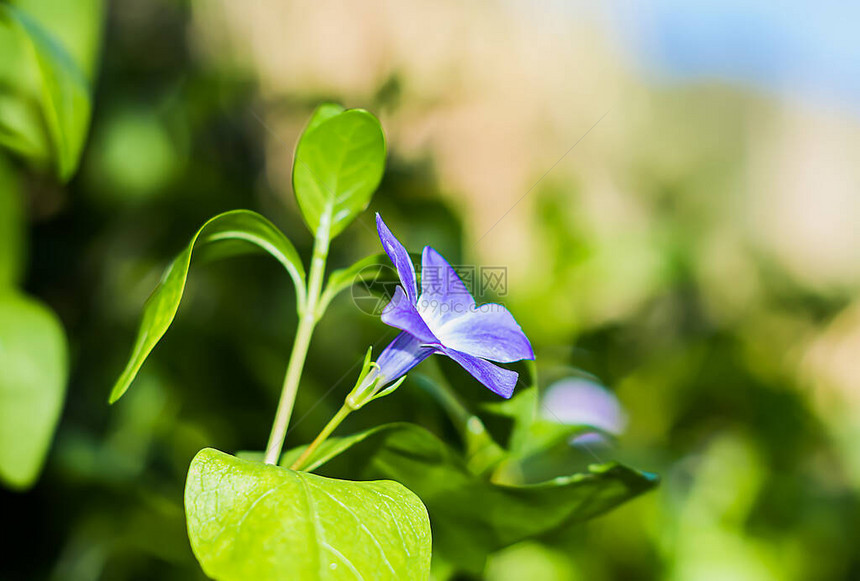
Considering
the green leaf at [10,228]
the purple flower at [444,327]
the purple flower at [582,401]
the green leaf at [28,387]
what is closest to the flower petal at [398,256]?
the purple flower at [444,327]

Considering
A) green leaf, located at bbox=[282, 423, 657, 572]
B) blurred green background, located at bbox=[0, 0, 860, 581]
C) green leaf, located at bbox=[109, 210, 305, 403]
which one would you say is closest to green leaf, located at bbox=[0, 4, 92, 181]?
blurred green background, located at bbox=[0, 0, 860, 581]

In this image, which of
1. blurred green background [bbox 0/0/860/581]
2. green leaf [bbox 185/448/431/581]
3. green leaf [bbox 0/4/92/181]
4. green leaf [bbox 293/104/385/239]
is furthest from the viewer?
blurred green background [bbox 0/0/860/581]

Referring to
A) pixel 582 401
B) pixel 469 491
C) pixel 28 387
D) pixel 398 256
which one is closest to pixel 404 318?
pixel 398 256

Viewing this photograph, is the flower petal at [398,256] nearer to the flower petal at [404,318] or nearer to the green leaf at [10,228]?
the flower petal at [404,318]

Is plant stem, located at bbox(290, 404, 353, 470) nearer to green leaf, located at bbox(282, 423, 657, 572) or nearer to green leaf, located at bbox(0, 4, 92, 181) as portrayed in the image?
green leaf, located at bbox(282, 423, 657, 572)

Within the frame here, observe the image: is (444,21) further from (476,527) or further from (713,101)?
(476,527)

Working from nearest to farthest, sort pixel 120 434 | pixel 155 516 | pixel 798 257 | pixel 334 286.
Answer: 1. pixel 334 286
2. pixel 155 516
3. pixel 120 434
4. pixel 798 257

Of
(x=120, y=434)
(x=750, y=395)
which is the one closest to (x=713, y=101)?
(x=750, y=395)
